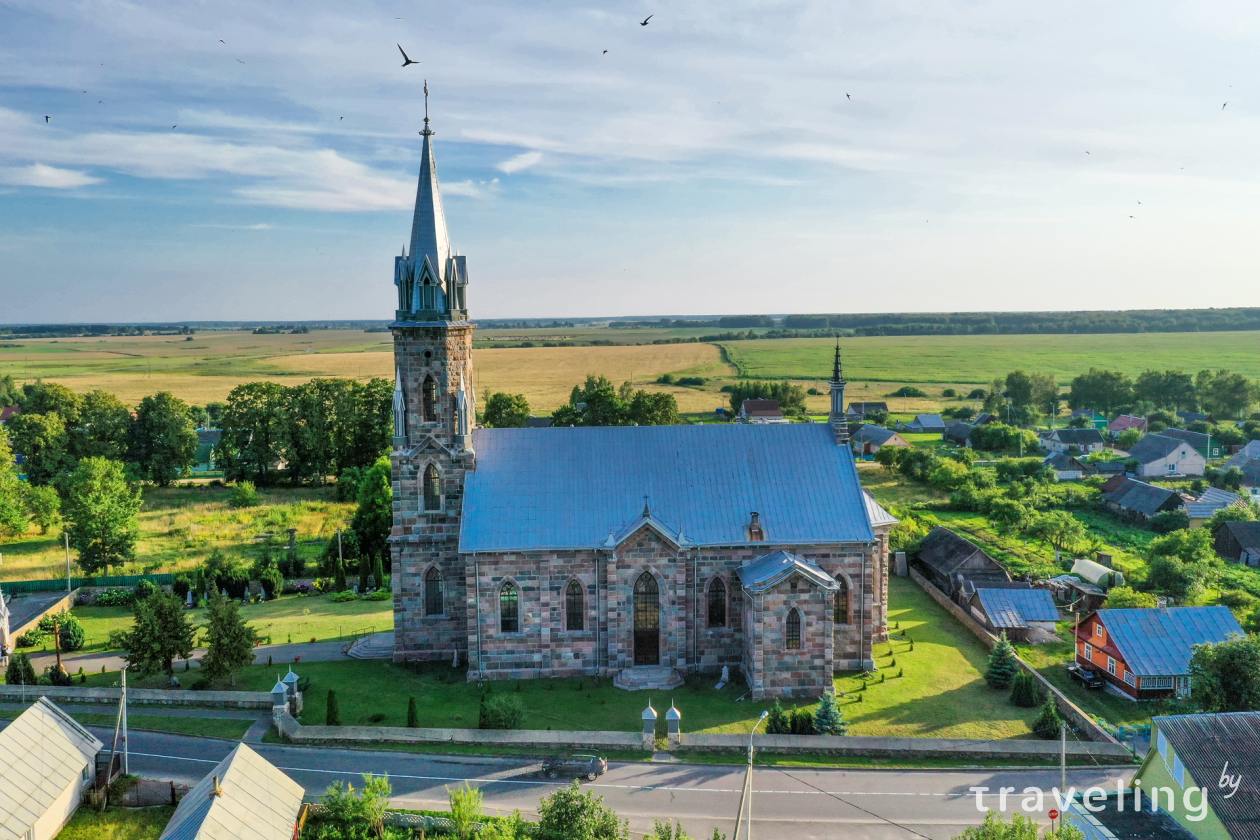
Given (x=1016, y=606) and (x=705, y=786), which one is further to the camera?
A: (x=1016, y=606)

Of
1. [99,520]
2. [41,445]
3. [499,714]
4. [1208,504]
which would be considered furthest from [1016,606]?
[41,445]

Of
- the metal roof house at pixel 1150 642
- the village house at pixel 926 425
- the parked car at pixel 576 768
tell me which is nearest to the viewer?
the parked car at pixel 576 768

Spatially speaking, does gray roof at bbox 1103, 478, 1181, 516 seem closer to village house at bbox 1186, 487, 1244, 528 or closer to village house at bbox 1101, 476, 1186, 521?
village house at bbox 1101, 476, 1186, 521

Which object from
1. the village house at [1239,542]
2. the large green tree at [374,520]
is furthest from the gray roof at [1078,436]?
the large green tree at [374,520]

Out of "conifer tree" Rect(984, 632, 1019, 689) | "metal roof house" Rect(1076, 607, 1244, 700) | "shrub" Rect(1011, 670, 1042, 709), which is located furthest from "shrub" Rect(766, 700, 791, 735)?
"metal roof house" Rect(1076, 607, 1244, 700)

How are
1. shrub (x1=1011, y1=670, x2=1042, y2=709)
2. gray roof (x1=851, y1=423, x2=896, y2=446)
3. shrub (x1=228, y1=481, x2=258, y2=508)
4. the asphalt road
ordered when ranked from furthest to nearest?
gray roof (x1=851, y1=423, x2=896, y2=446) < shrub (x1=228, y1=481, x2=258, y2=508) < shrub (x1=1011, y1=670, x2=1042, y2=709) < the asphalt road

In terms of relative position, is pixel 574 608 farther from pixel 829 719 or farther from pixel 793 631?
pixel 829 719

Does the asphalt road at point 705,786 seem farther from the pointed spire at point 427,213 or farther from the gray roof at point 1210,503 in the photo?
the gray roof at point 1210,503
